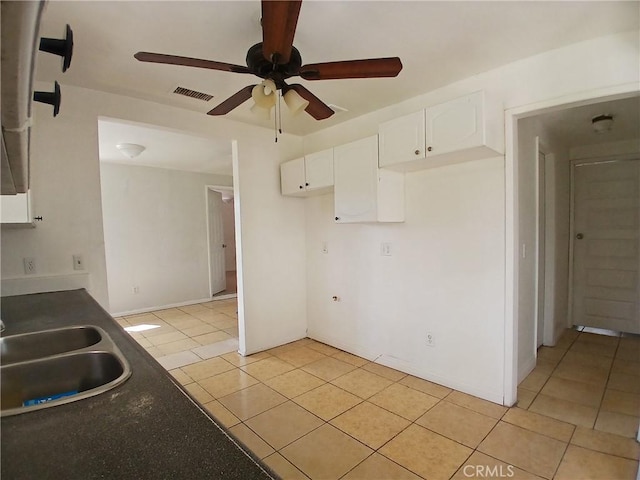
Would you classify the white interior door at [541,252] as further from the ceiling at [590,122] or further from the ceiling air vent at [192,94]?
the ceiling air vent at [192,94]

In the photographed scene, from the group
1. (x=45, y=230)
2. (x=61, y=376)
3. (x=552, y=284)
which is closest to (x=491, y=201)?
(x=552, y=284)

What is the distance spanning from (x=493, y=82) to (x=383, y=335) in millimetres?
2265

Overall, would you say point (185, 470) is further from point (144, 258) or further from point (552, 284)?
point (144, 258)

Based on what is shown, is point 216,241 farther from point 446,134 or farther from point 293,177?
point 446,134

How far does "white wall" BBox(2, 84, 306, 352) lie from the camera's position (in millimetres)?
2217

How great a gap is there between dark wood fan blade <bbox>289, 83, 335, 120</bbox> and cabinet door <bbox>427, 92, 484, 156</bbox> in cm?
75

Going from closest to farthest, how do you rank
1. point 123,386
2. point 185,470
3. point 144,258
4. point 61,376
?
1. point 185,470
2. point 123,386
3. point 61,376
4. point 144,258

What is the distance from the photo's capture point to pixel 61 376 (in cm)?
103

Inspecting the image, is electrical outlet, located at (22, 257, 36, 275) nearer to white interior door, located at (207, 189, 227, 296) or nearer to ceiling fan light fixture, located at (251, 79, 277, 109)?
ceiling fan light fixture, located at (251, 79, 277, 109)

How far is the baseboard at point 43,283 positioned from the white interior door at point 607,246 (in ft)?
17.1

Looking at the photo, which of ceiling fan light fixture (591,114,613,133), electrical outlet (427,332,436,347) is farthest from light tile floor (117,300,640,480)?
ceiling fan light fixture (591,114,613,133)

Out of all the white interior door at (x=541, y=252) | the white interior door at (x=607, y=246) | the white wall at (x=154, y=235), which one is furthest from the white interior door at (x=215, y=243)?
the white interior door at (x=607, y=246)

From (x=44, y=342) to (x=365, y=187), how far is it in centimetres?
219

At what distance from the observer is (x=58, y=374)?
1.03 m
